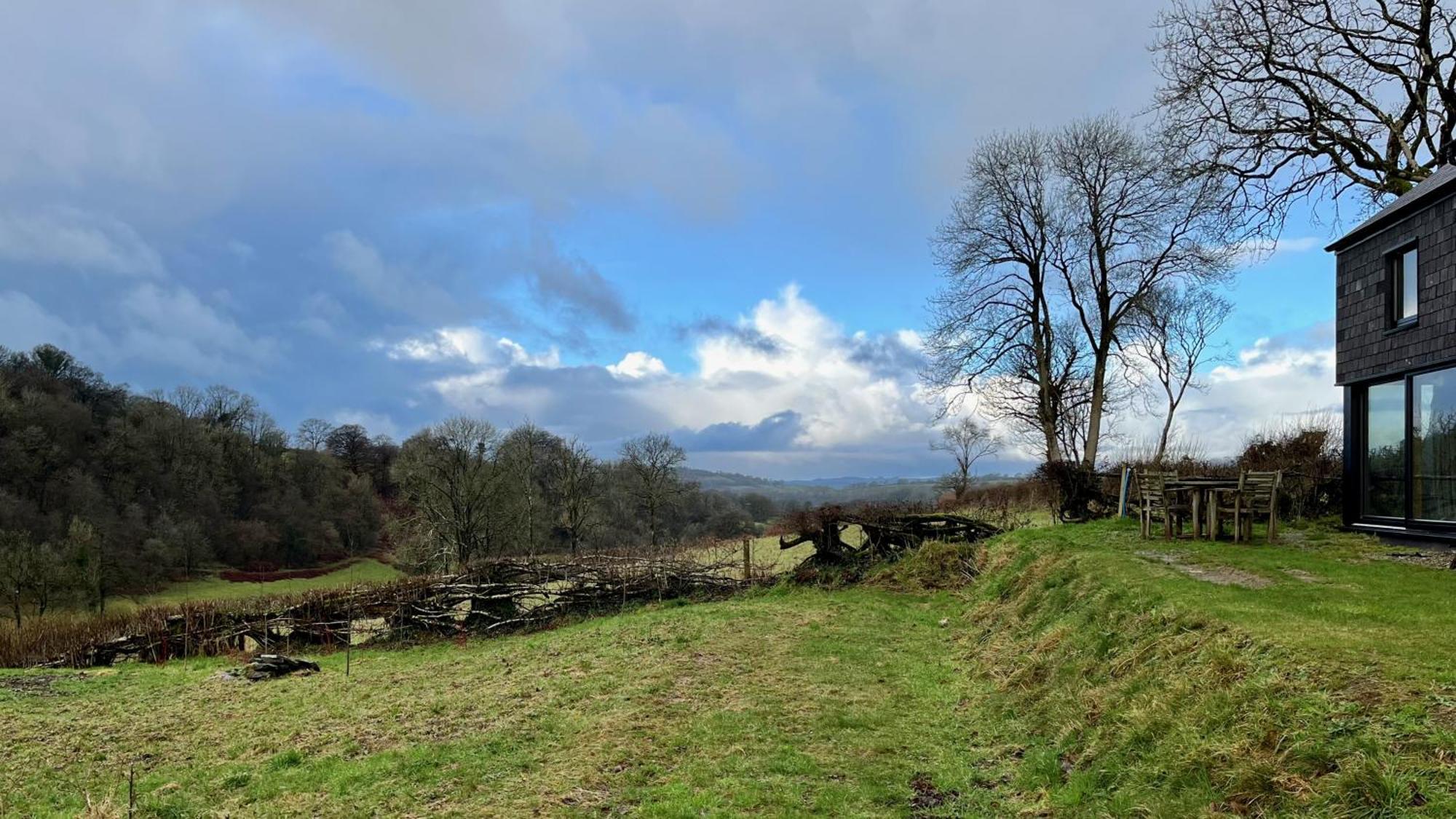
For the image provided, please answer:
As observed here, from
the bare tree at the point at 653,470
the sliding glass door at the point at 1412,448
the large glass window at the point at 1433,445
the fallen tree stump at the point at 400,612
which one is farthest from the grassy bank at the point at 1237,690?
the bare tree at the point at 653,470

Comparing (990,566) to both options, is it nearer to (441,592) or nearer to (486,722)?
(486,722)

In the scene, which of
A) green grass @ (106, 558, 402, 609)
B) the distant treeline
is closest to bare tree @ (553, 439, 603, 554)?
the distant treeline

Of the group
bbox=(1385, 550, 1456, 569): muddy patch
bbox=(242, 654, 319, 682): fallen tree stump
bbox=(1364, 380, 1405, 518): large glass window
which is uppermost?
bbox=(1364, 380, 1405, 518): large glass window

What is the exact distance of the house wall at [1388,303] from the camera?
1116 cm

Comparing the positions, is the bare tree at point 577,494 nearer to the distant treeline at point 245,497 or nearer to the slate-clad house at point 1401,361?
the distant treeline at point 245,497

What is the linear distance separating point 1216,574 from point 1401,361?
6.98 m

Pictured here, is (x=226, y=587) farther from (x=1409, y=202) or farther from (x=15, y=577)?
(x=1409, y=202)

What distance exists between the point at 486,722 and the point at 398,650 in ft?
39.0

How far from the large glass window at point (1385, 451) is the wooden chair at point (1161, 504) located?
3001 mm

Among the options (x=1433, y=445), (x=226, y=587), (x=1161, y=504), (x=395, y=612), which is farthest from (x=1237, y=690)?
(x=226, y=587)

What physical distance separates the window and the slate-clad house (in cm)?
2

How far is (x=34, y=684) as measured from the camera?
538 inches

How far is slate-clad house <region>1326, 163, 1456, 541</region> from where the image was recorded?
1122 centimetres

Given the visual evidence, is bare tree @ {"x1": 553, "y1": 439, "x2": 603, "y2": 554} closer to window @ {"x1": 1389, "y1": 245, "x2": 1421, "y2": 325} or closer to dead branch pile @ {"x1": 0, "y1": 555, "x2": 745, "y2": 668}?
dead branch pile @ {"x1": 0, "y1": 555, "x2": 745, "y2": 668}
